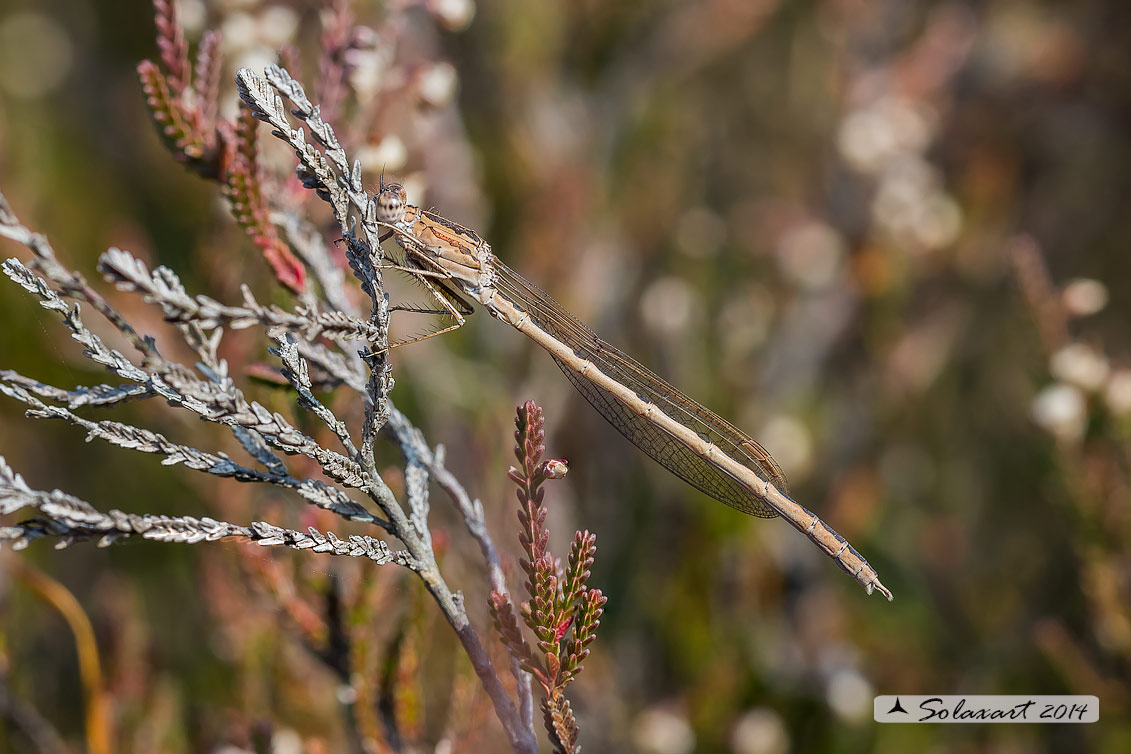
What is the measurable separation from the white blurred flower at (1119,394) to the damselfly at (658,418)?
651 millimetres

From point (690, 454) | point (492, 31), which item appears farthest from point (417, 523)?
point (492, 31)

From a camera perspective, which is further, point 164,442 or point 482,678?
point 482,678

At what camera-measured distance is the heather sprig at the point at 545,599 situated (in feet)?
2.84

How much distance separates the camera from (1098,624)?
6.06 feet

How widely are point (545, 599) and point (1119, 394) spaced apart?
146cm

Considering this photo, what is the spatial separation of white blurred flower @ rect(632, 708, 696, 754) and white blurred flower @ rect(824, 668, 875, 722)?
34 cm

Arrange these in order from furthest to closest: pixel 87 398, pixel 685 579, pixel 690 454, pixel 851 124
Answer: pixel 851 124 < pixel 685 579 < pixel 690 454 < pixel 87 398

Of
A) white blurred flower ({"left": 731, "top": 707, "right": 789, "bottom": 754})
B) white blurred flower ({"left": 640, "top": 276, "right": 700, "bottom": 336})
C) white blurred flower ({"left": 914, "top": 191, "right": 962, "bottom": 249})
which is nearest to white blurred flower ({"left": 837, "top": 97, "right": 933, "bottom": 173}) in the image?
white blurred flower ({"left": 914, "top": 191, "right": 962, "bottom": 249})

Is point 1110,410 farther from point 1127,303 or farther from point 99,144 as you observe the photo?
point 99,144

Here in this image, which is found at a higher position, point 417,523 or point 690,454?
point 690,454

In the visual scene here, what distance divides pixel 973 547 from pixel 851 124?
52.6 inches

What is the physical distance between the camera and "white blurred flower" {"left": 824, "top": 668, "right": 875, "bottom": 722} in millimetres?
1923

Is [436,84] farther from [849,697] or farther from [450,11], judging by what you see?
[849,697]

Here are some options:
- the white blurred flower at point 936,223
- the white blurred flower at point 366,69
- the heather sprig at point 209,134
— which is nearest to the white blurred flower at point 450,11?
the white blurred flower at point 366,69
